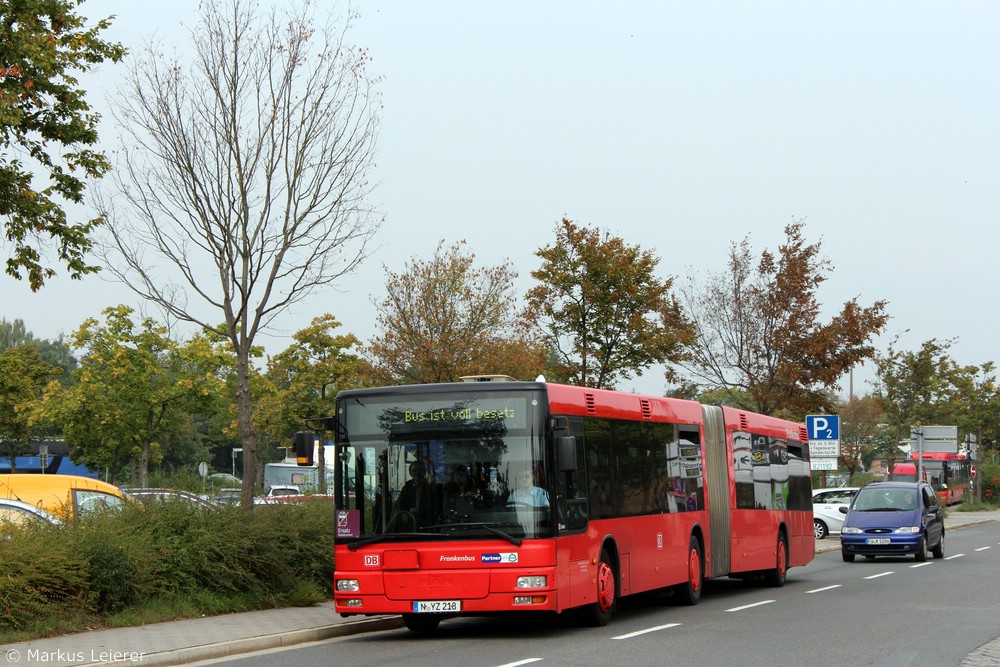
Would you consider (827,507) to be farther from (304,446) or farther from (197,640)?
(197,640)

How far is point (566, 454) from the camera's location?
45.8 feet

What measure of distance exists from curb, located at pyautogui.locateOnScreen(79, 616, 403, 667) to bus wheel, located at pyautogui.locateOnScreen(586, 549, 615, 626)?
261 centimetres

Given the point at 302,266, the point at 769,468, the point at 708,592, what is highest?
the point at 302,266

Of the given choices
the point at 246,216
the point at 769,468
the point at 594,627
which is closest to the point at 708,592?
the point at 769,468

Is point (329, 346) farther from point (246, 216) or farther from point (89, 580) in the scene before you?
point (89, 580)

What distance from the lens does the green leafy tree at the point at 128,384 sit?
47.6m

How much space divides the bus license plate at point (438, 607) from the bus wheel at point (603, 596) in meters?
2.12

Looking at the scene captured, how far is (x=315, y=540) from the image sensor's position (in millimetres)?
18281

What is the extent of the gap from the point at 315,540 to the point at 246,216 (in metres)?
4.81

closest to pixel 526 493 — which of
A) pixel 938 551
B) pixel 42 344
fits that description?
pixel 938 551

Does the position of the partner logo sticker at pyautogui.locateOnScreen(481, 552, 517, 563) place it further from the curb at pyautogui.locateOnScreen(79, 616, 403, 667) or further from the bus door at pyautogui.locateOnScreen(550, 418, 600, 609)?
the curb at pyautogui.locateOnScreen(79, 616, 403, 667)

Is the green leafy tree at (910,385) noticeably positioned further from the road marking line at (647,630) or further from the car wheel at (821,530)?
the road marking line at (647,630)

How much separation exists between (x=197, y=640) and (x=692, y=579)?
27.8ft

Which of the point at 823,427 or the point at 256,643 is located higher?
the point at 823,427
